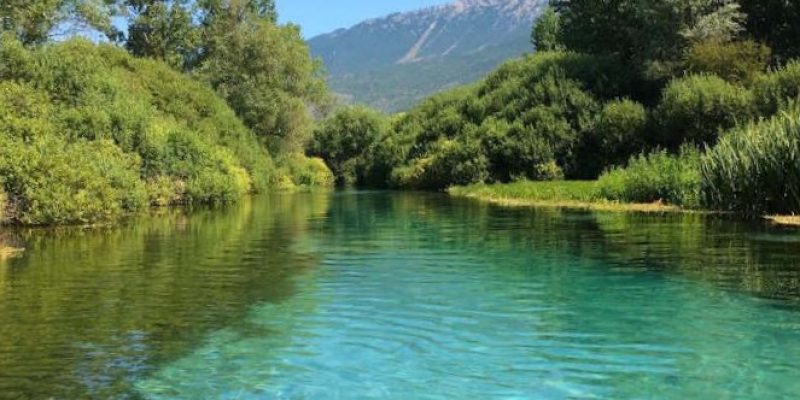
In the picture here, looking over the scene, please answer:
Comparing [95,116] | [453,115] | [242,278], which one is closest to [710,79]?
[453,115]

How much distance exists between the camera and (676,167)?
112ft

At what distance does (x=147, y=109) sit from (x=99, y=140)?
10588mm

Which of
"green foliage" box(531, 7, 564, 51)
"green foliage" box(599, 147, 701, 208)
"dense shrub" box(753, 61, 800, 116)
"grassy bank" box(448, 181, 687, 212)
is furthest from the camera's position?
"green foliage" box(531, 7, 564, 51)

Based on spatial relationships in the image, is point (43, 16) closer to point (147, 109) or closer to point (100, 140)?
point (147, 109)

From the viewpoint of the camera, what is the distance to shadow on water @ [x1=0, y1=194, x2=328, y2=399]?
9.09m

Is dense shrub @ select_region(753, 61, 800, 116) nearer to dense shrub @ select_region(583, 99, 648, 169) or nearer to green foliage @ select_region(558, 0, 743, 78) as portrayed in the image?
green foliage @ select_region(558, 0, 743, 78)

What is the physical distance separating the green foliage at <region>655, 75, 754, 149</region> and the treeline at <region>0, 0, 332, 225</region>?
28288 mm

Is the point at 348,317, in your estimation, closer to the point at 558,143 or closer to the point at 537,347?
the point at 537,347

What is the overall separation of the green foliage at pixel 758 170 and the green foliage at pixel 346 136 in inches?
2676

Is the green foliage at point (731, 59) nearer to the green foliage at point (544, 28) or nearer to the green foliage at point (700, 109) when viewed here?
the green foliage at point (700, 109)

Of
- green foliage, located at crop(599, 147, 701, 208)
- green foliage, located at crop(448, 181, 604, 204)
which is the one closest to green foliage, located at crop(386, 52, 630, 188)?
green foliage, located at crop(448, 181, 604, 204)

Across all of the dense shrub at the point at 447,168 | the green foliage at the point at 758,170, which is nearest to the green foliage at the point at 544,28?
the dense shrub at the point at 447,168

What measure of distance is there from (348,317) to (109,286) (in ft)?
18.3

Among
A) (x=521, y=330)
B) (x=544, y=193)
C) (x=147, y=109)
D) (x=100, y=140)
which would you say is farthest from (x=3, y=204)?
(x=544, y=193)
